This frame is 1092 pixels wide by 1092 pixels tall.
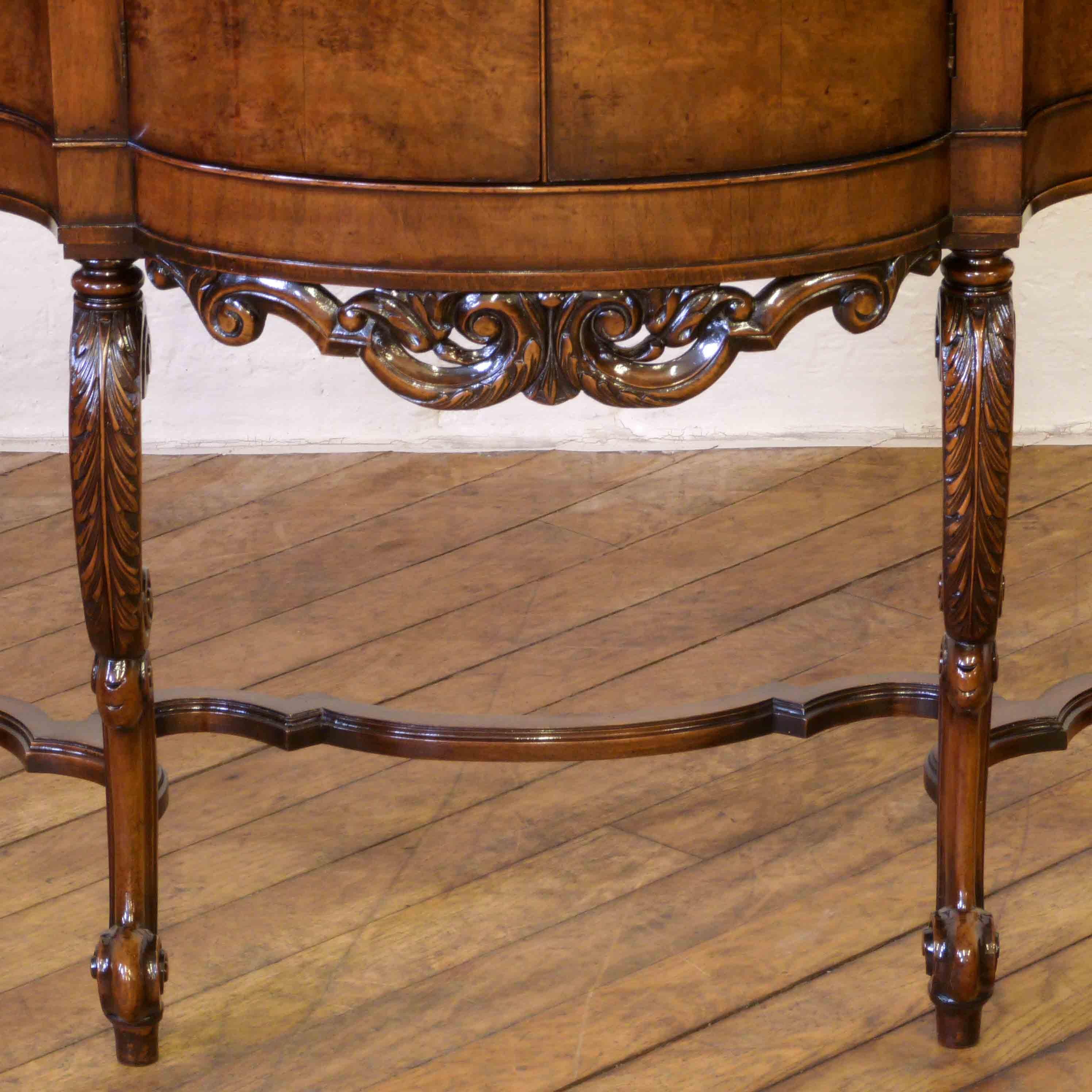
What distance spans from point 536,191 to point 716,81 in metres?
0.14

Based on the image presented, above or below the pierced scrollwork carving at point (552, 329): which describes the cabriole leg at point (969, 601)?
below

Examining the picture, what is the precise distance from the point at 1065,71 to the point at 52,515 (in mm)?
1873

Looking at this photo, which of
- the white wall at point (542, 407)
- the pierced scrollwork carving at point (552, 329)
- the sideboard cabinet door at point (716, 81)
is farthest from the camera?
the white wall at point (542, 407)

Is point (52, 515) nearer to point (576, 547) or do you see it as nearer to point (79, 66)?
point (576, 547)

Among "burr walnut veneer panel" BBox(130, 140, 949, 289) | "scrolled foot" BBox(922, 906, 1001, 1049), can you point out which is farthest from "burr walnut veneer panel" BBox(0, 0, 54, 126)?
"scrolled foot" BBox(922, 906, 1001, 1049)

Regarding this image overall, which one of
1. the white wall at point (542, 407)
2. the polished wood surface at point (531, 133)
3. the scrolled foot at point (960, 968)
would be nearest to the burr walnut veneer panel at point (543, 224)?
the polished wood surface at point (531, 133)

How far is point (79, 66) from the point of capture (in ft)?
4.43

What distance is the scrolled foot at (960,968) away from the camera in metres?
1.60

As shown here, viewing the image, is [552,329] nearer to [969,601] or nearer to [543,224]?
[543,224]

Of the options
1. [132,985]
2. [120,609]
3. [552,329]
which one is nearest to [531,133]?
[552,329]

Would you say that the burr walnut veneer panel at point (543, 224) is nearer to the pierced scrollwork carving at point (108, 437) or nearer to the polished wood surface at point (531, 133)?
the polished wood surface at point (531, 133)

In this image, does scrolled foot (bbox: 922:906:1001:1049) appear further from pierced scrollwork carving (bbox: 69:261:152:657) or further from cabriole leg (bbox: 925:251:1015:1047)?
pierced scrollwork carving (bbox: 69:261:152:657)

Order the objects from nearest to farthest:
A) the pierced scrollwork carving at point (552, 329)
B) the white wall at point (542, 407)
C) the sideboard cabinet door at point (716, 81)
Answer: the sideboard cabinet door at point (716, 81) < the pierced scrollwork carving at point (552, 329) < the white wall at point (542, 407)

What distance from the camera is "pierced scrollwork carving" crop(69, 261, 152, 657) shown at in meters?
1.45
